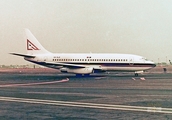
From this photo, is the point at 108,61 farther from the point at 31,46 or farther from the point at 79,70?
the point at 31,46

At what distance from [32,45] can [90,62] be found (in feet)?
36.8

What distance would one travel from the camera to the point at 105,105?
1171 cm

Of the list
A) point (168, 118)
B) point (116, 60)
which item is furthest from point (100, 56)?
point (168, 118)

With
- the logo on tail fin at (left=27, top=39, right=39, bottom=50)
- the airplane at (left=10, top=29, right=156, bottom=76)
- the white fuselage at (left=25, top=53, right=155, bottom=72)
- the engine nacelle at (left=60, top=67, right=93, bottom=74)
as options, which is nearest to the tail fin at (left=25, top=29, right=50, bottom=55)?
the logo on tail fin at (left=27, top=39, right=39, bottom=50)

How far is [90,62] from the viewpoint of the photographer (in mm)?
45500

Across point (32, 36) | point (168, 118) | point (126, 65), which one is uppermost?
point (32, 36)

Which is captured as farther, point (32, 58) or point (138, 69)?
point (32, 58)

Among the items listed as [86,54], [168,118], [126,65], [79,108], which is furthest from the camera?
[86,54]

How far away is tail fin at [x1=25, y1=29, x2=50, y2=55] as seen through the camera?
50062 mm

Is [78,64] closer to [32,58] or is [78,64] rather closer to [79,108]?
[32,58]

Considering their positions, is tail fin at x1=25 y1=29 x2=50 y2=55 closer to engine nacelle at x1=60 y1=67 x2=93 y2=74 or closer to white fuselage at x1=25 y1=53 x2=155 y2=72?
white fuselage at x1=25 y1=53 x2=155 y2=72

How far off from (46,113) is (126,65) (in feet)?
114

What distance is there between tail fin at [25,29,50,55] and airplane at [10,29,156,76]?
105 centimetres

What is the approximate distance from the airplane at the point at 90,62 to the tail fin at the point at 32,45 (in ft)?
3.46
